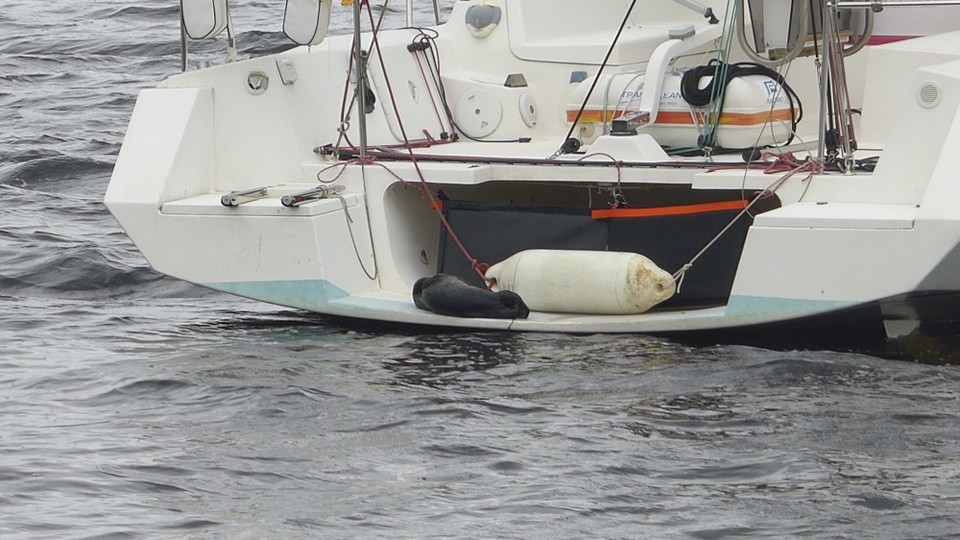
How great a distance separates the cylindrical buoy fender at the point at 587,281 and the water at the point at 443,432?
0.55 feet

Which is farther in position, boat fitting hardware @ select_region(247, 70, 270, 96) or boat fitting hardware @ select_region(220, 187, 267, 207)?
boat fitting hardware @ select_region(247, 70, 270, 96)

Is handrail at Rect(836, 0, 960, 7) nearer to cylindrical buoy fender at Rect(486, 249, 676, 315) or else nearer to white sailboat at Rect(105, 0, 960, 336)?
white sailboat at Rect(105, 0, 960, 336)

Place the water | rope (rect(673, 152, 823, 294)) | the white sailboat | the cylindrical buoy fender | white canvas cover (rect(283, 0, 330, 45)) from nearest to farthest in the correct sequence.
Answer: the water
the white sailboat
rope (rect(673, 152, 823, 294))
the cylindrical buoy fender
white canvas cover (rect(283, 0, 330, 45))

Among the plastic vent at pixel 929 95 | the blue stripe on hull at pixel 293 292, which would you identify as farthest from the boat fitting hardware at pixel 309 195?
the plastic vent at pixel 929 95

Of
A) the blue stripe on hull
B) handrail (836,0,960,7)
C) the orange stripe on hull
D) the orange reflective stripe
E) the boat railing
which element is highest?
handrail (836,0,960,7)

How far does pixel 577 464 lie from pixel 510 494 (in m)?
0.34

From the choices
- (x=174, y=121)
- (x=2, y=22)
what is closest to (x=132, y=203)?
(x=174, y=121)

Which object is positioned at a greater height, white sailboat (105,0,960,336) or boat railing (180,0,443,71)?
boat railing (180,0,443,71)

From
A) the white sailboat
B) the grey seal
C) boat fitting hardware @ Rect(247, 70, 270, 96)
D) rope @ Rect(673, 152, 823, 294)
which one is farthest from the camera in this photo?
boat fitting hardware @ Rect(247, 70, 270, 96)

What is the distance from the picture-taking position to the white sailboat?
623cm

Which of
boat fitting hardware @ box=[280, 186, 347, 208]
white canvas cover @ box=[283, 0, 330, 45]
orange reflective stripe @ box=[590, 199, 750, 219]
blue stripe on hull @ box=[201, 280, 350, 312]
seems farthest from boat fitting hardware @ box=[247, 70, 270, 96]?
orange reflective stripe @ box=[590, 199, 750, 219]

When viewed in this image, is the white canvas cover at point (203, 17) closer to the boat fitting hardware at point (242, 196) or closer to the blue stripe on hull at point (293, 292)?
the boat fitting hardware at point (242, 196)

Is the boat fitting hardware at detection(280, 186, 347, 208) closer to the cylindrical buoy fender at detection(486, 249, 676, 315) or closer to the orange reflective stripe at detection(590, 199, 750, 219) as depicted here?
the cylindrical buoy fender at detection(486, 249, 676, 315)

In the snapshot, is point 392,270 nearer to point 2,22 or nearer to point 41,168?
point 41,168
